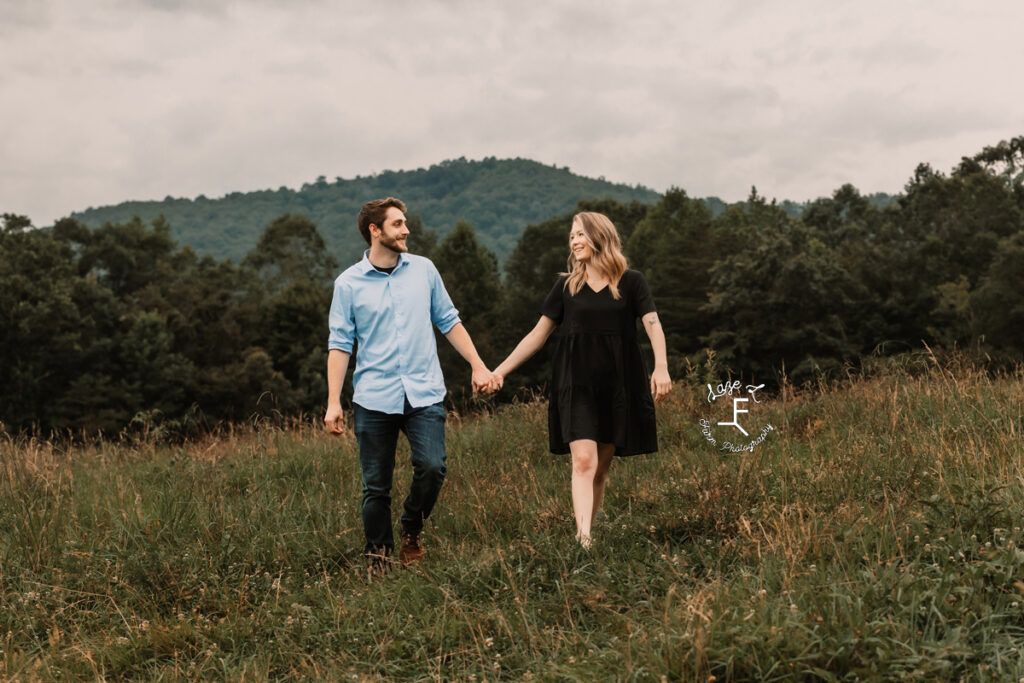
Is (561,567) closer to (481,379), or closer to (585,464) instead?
(585,464)

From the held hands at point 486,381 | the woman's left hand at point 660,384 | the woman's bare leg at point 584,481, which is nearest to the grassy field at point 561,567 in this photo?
Result: the woman's bare leg at point 584,481

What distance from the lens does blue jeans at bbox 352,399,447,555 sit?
4.91 meters

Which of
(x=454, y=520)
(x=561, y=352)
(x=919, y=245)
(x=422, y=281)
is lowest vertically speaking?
(x=454, y=520)

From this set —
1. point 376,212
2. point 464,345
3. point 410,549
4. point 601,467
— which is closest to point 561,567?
point 601,467

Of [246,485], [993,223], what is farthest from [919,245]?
[246,485]

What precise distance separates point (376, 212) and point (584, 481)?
6.69 feet

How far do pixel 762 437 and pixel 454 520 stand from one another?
2618 mm

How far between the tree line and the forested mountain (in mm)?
61199

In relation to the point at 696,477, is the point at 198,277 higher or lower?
higher

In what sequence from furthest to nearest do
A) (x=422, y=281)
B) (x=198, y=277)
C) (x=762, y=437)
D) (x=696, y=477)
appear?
(x=198, y=277) < (x=762, y=437) < (x=422, y=281) < (x=696, y=477)

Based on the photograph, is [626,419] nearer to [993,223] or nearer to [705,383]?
[705,383]

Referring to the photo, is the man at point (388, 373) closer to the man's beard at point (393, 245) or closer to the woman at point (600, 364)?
the man's beard at point (393, 245)

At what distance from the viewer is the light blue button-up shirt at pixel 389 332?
491 cm

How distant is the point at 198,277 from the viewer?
53312mm
